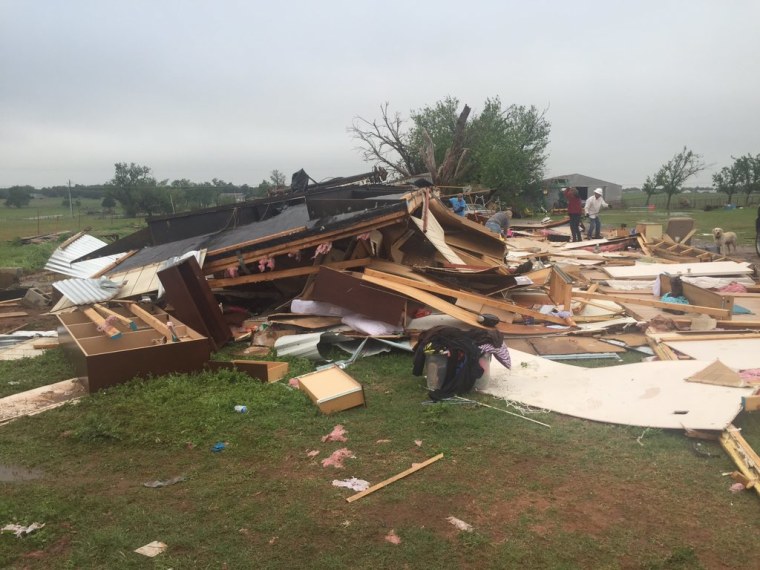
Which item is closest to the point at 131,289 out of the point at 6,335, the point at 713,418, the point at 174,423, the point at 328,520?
the point at 6,335

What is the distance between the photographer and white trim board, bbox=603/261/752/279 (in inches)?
388

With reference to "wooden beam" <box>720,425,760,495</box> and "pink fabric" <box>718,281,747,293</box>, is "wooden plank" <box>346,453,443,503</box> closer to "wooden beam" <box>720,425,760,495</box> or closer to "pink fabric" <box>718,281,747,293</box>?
"wooden beam" <box>720,425,760,495</box>

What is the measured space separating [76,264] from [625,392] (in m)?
9.80

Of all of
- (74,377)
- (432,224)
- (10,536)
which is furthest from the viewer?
(432,224)

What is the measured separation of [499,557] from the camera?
268 cm

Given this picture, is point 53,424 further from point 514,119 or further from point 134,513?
point 514,119

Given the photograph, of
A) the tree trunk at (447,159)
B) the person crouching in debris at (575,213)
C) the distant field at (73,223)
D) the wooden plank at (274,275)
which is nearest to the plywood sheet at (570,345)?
the wooden plank at (274,275)

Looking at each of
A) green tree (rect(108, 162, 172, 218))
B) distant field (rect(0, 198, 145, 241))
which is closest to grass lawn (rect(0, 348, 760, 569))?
distant field (rect(0, 198, 145, 241))

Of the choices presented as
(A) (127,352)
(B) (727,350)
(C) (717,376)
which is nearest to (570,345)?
(B) (727,350)

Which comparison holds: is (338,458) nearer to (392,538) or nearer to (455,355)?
(392,538)

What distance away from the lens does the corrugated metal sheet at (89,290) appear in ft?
23.8

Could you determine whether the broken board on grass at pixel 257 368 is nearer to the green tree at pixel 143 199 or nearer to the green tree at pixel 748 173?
the green tree at pixel 143 199

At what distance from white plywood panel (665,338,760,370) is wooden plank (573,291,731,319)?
0.80 m

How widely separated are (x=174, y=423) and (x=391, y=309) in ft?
9.70
